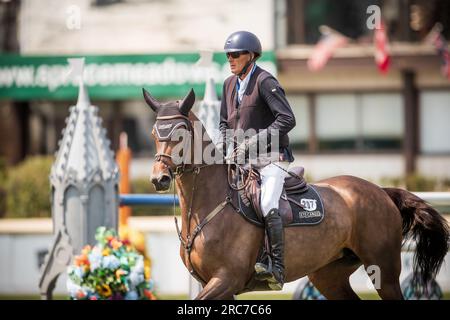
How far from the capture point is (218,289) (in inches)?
261

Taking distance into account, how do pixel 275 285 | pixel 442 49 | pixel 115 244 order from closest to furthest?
pixel 275 285 → pixel 115 244 → pixel 442 49

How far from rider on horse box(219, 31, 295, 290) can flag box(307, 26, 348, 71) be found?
1322 centimetres

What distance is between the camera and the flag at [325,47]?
20188mm

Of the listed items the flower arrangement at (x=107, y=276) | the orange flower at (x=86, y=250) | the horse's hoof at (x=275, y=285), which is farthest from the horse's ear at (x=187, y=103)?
the orange flower at (x=86, y=250)

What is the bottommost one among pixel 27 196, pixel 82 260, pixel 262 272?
pixel 27 196

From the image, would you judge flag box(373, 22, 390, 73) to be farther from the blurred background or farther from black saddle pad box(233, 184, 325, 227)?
black saddle pad box(233, 184, 325, 227)

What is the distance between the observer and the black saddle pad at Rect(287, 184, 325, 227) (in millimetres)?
7174

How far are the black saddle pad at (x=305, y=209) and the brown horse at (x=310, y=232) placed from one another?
0.18 feet

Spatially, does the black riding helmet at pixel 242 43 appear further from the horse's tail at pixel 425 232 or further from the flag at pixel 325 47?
the flag at pixel 325 47

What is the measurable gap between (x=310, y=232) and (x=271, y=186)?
571 mm

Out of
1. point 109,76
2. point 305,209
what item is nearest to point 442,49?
point 109,76

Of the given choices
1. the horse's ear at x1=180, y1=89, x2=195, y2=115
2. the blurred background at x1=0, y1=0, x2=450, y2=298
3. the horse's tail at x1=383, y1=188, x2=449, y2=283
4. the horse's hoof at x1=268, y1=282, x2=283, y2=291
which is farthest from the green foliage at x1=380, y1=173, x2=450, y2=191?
the horse's ear at x1=180, y1=89, x2=195, y2=115

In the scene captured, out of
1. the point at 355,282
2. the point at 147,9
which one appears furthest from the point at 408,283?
the point at 147,9

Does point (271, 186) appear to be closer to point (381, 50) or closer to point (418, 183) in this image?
point (381, 50)
